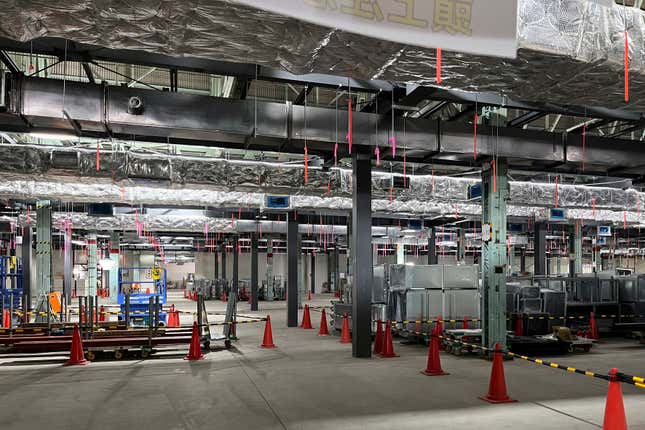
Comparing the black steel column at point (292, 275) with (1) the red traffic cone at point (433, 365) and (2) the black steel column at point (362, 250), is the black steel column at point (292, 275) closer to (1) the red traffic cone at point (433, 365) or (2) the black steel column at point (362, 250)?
(2) the black steel column at point (362, 250)

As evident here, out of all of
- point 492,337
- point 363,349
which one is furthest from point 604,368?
point 363,349

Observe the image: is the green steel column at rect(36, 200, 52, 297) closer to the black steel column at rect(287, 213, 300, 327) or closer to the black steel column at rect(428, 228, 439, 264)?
the black steel column at rect(287, 213, 300, 327)

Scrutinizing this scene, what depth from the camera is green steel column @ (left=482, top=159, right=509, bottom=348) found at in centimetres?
1291

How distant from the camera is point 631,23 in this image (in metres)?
6.18

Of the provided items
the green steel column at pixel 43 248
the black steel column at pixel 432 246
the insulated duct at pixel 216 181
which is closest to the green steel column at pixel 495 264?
the insulated duct at pixel 216 181

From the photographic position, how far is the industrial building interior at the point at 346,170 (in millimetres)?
5691

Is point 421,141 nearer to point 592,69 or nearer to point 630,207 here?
point 592,69

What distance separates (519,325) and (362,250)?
6.92 meters

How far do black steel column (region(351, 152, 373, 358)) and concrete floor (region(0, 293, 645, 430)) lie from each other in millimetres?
886

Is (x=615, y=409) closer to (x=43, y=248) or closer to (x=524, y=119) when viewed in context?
(x=524, y=119)

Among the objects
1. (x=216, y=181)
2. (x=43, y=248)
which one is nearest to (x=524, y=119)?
(x=216, y=181)

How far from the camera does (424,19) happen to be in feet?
15.7

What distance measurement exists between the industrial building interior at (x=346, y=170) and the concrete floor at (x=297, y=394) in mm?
67

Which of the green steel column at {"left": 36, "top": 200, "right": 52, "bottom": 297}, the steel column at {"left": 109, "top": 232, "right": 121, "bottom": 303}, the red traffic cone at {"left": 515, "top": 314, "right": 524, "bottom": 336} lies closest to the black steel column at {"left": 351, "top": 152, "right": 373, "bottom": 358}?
the red traffic cone at {"left": 515, "top": 314, "right": 524, "bottom": 336}
